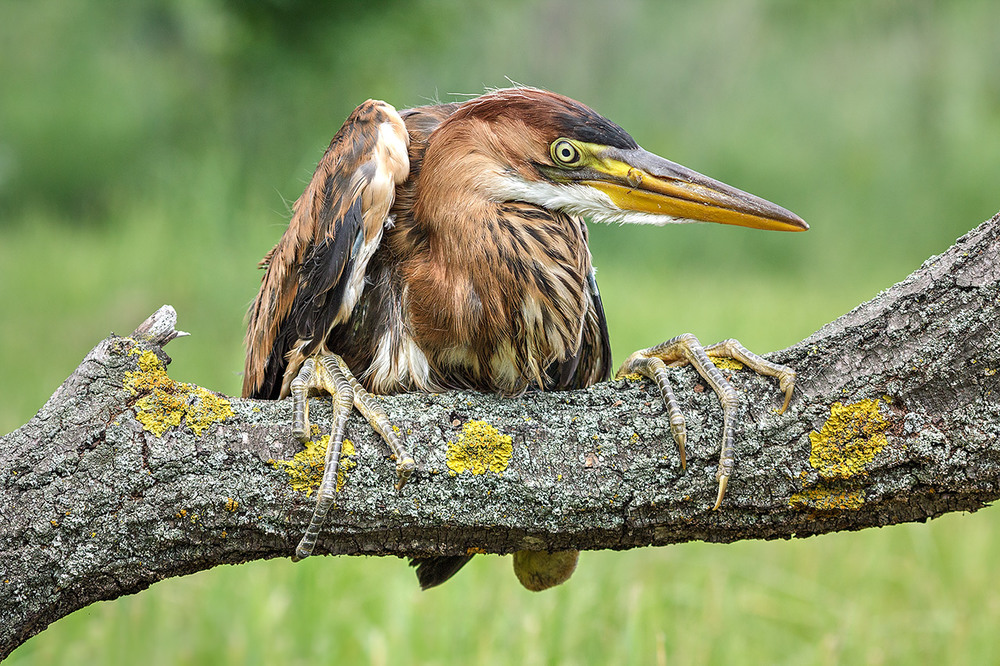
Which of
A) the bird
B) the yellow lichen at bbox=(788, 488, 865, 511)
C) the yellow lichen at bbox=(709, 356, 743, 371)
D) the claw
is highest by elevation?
the bird

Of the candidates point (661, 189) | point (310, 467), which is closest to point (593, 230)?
point (661, 189)

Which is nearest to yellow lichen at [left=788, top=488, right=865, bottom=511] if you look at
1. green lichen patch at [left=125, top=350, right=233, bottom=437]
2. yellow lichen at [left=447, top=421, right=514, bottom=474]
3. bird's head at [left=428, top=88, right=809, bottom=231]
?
yellow lichen at [left=447, top=421, right=514, bottom=474]

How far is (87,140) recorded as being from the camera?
9234 millimetres

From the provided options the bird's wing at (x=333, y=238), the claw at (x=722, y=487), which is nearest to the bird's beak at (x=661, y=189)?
the bird's wing at (x=333, y=238)

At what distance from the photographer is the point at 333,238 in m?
1.73

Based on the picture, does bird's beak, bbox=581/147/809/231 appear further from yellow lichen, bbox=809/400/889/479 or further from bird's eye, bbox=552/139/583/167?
yellow lichen, bbox=809/400/889/479

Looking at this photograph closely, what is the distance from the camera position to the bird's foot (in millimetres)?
1345

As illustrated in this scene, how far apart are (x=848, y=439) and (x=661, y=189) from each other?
2.04 feet

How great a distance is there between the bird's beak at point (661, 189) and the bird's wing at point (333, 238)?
43 centimetres

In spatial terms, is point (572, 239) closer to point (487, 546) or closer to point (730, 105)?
point (487, 546)

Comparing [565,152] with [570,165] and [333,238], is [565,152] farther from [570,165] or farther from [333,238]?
[333,238]

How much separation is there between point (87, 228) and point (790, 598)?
7724mm

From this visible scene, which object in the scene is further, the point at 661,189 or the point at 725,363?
the point at 661,189

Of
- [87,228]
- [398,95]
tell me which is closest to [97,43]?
[87,228]
